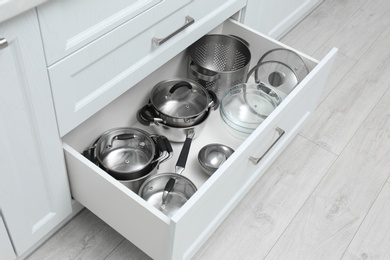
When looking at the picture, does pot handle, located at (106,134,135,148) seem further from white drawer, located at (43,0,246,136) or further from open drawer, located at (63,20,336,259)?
white drawer, located at (43,0,246,136)

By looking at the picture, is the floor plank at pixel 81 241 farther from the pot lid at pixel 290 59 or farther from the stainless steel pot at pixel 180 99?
the pot lid at pixel 290 59

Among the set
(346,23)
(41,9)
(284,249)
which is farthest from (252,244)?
(346,23)

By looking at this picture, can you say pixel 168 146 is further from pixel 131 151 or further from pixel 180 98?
pixel 180 98

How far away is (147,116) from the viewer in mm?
1544

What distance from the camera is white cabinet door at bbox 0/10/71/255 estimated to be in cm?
95

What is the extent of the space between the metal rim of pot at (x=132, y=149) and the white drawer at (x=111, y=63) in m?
0.19

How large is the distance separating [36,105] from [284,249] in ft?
2.99

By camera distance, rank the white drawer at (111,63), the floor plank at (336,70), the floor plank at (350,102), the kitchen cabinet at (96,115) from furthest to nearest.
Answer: the floor plank at (336,70)
the floor plank at (350,102)
the white drawer at (111,63)
the kitchen cabinet at (96,115)

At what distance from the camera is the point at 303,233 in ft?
5.29

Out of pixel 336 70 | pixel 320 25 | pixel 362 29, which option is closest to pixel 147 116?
pixel 336 70

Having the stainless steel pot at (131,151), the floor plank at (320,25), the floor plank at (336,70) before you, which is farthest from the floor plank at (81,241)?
the floor plank at (320,25)

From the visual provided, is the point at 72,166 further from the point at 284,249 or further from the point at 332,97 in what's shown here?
the point at 332,97

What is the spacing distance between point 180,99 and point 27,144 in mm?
641

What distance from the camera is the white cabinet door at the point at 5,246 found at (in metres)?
1.23
